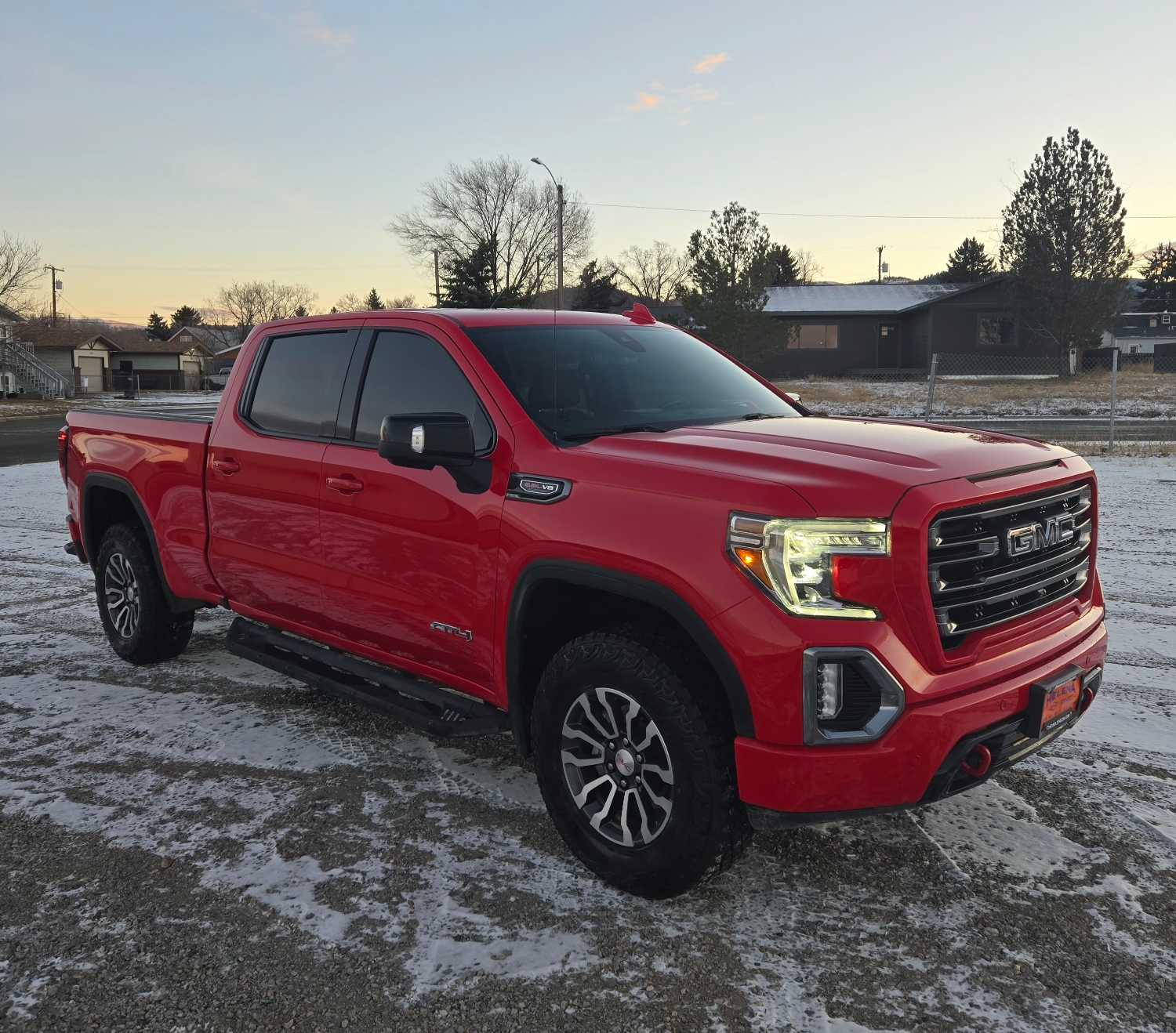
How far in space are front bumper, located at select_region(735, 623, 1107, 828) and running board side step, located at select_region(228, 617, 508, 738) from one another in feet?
3.90

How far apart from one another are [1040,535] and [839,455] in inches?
28.6

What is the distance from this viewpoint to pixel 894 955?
293cm

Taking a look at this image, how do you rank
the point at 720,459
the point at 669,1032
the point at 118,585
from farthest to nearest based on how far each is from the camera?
1. the point at 118,585
2. the point at 720,459
3. the point at 669,1032

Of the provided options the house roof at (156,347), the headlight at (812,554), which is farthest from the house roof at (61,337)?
the headlight at (812,554)

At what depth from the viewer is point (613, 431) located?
3721 millimetres

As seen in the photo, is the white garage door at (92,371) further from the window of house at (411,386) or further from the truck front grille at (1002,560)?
the truck front grille at (1002,560)

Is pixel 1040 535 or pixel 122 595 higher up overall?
pixel 1040 535

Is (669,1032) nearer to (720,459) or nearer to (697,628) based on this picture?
(697,628)

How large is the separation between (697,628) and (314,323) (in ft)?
9.09

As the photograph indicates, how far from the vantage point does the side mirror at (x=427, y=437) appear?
343 centimetres

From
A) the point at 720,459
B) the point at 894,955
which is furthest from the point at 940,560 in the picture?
the point at 894,955

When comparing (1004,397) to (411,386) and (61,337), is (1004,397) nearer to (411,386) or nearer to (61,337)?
(411,386)

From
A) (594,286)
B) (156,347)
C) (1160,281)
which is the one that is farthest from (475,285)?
(1160,281)

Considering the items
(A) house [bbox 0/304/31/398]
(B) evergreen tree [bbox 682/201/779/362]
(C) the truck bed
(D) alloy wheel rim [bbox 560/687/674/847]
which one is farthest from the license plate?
(A) house [bbox 0/304/31/398]
